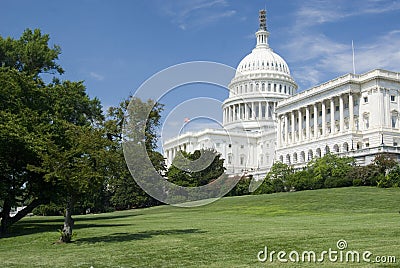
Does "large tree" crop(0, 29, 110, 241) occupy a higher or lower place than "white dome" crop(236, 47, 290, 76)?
lower

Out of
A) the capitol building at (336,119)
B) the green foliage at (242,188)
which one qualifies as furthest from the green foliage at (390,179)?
the green foliage at (242,188)

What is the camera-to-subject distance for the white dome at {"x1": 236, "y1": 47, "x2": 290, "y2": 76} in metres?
142

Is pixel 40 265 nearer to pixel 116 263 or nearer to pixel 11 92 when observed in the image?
pixel 116 263

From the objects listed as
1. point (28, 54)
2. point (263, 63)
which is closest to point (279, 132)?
point (263, 63)

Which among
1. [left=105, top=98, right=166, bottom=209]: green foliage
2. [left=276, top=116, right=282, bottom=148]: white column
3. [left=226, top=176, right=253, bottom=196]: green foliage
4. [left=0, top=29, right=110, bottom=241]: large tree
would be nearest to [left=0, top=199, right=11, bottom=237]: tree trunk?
[left=0, top=29, right=110, bottom=241]: large tree

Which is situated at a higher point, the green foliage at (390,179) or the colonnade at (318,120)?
the colonnade at (318,120)

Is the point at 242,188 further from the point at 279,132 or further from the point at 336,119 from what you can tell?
the point at 279,132

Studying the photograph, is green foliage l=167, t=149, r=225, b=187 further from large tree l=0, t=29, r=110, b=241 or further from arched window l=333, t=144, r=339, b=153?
arched window l=333, t=144, r=339, b=153

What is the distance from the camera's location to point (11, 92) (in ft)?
93.3

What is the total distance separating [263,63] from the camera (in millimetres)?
143750

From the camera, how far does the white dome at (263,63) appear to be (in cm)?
14162

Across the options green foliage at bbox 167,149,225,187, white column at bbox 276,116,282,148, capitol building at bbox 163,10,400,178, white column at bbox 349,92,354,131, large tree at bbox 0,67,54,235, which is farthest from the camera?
white column at bbox 276,116,282,148

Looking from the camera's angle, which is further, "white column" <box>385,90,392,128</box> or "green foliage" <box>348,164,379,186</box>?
"white column" <box>385,90,392,128</box>

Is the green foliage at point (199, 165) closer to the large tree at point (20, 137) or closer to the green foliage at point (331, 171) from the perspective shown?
the large tree at point (20, 137)
